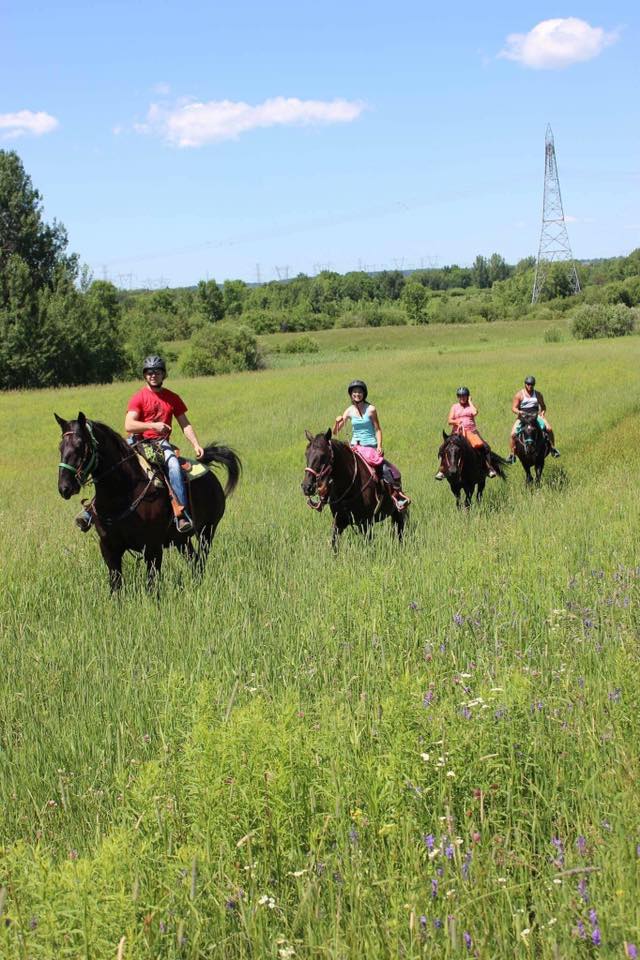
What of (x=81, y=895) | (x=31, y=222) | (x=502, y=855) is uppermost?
(x=31, y=222)

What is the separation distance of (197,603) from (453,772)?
13.0ft

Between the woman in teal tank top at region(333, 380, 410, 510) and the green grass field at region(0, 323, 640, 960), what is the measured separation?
3.84 feet

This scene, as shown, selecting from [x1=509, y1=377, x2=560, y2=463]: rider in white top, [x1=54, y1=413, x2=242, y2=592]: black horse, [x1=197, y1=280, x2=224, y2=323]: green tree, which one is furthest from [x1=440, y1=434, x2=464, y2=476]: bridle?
[x1=197, y1=280, x2=224, y2=323]: green tree

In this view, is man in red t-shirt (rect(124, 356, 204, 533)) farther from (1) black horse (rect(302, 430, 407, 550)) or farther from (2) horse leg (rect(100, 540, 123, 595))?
(1) black horse (rect(302, 430, 407, 550))

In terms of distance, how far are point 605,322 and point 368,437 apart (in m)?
66.0

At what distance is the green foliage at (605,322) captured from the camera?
234 ft

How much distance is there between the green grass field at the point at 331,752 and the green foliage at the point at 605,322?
65.3 m

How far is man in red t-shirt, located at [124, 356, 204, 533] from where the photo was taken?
351 inches

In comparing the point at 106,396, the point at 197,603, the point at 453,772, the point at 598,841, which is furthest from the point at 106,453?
the point at 106,396

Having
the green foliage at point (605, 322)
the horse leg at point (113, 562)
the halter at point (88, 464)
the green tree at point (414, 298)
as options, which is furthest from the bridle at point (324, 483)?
the green tree at point (414, 298)

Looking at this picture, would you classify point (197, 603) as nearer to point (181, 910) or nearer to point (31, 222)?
point (181, 910)

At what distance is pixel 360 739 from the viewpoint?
4074 mm

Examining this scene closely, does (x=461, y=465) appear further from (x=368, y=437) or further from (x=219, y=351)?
(x=219, y=351)

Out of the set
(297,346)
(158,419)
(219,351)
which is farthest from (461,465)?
(297,346)
